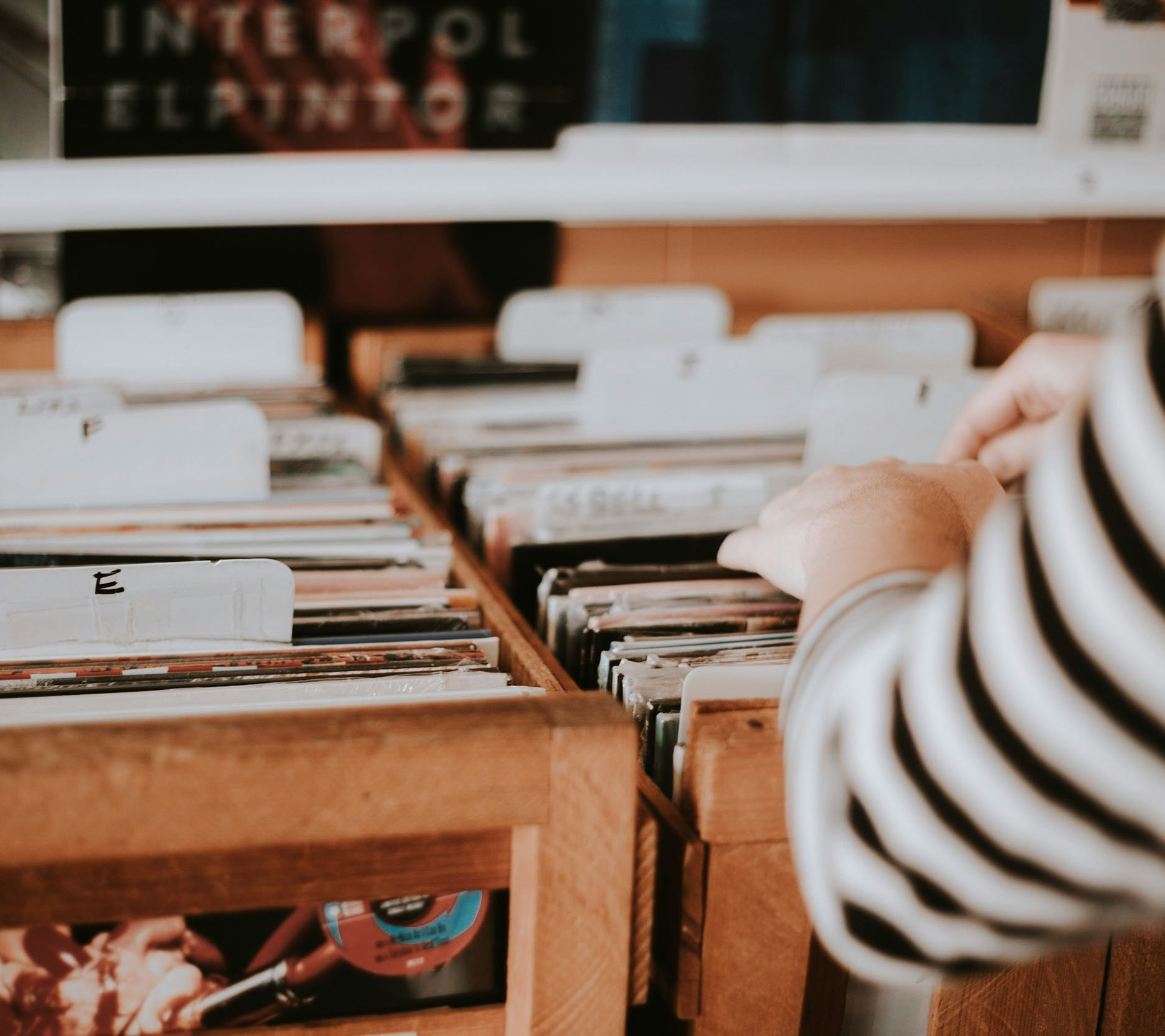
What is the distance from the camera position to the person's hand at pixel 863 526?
1.75ft

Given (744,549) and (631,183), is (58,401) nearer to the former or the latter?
(744,549)

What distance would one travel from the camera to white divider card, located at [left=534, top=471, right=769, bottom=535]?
931 mm

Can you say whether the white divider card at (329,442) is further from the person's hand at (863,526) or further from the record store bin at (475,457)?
the person's hand at (863,526)

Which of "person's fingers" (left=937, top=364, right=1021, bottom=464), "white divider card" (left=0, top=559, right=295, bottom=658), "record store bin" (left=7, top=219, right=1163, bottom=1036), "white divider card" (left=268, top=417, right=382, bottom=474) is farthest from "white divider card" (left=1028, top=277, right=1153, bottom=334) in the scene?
"white divider card" (left=0, top=559, right=295, bottom=658)

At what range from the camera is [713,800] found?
579 mm

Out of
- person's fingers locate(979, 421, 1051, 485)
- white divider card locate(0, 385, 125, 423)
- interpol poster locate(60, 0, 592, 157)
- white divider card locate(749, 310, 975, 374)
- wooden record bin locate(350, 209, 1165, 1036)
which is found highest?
interpol poster locate(60, 0, 592, 157)

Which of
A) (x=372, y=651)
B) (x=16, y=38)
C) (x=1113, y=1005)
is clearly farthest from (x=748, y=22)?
(x=1113, y=1005)

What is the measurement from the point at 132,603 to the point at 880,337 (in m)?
1.09

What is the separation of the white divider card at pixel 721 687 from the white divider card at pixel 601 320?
Result: 2.84 feet

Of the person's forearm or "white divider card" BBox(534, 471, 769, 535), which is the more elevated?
the person's forearm

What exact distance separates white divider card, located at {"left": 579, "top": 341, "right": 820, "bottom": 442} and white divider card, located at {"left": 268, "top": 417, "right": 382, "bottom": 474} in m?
0.22

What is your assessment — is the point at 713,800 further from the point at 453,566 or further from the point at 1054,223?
the point at 1054,223

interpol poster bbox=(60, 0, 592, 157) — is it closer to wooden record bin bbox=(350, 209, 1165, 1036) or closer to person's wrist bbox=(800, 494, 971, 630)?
wooden record bin bbox=(350, 209, 1165, 1036)

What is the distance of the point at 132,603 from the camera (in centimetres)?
65
